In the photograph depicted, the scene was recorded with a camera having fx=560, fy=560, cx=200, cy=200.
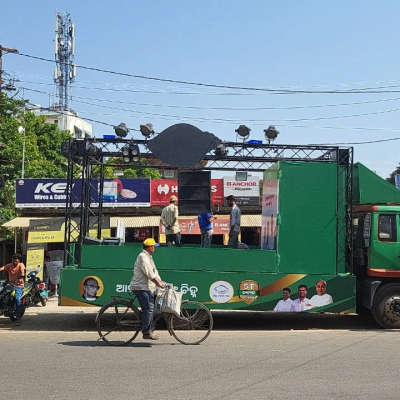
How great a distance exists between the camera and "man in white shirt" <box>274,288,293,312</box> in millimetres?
11102

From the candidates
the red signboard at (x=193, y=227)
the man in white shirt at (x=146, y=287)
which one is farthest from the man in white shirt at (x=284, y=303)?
the red signboard at (x=193, y=227)

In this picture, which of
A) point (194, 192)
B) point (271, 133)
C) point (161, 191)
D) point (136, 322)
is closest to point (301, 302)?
point (136, 322)

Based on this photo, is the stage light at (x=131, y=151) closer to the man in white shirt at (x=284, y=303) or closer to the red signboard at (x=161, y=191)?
the man in white shirt at (x=284, y=303)

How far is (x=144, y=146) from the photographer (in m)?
13.2

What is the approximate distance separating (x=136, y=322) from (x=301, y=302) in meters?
3.65

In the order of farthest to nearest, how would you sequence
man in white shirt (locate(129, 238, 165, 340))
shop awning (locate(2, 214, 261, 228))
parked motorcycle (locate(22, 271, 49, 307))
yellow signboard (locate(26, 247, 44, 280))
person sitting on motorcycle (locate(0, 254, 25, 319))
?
→ 1. shop awning (locate(2, 214, 261, 228))
2. yellow signboard (locate(26, 247, 44, 280))
3. parked motorcycle (locate(22, 271, 49, 307))
4. person sitting on motorcycle (locate(0, 254, 25, 319))
5. man in white shirt (locate(129, 238, 165, 340))

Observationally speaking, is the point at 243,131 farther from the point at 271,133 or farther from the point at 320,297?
the point at 320,297

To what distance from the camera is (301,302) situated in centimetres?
1113

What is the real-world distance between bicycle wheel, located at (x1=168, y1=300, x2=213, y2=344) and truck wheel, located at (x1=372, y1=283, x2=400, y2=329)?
3.72 meters

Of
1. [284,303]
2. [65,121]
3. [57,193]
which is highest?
[65,121]

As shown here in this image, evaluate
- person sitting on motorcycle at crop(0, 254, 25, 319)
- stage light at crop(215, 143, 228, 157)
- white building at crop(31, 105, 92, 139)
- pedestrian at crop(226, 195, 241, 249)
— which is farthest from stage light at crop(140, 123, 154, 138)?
white building at crop(31, 105, 92, 139)

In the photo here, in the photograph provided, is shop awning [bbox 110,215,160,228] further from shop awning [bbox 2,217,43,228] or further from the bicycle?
the bicycle

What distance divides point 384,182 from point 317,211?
1.68 metres

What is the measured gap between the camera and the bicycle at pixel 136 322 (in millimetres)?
9086
